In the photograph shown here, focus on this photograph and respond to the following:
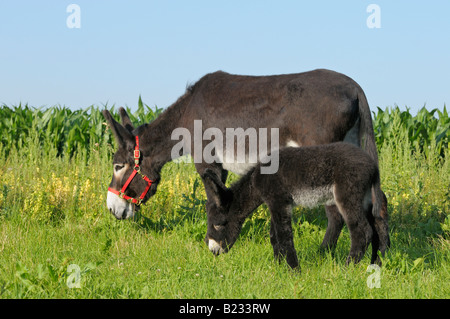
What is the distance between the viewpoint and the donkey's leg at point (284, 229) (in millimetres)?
4984

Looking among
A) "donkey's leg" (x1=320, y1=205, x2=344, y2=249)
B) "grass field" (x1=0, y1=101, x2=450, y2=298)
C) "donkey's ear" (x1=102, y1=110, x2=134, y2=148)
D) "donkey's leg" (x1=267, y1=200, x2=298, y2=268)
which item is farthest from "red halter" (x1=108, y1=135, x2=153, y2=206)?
"donkey's leg" (x1=320, y1=205, x2=344, y2=249)

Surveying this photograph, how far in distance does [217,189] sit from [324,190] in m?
1.14

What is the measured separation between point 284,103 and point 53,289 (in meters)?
3.22

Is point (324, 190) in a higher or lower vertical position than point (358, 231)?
higher

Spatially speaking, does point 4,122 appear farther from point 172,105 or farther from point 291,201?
point 291,201

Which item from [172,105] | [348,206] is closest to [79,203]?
[172,105]

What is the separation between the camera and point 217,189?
17.7 feet

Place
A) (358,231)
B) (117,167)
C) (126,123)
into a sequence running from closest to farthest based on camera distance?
(358,231)
(117,167)
(126,123)

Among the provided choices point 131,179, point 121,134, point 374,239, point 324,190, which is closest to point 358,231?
point 324,190

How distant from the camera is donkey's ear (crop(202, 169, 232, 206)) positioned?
5336 mm

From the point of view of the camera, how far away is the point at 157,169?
6824 mm

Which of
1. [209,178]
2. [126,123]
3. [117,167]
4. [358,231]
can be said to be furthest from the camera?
[126,123]

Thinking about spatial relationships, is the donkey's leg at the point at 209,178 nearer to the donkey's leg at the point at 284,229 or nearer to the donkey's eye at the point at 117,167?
the donkey's leg at the point at 284,229

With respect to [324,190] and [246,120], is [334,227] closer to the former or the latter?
[324,190]
